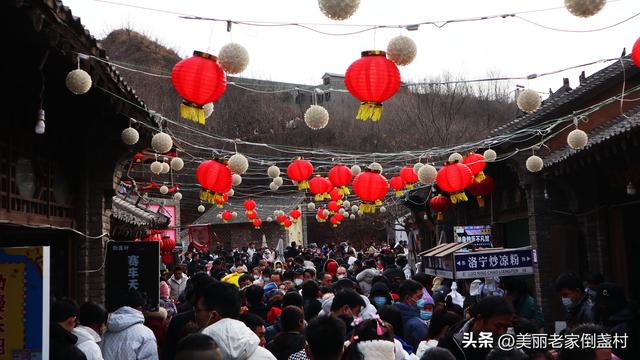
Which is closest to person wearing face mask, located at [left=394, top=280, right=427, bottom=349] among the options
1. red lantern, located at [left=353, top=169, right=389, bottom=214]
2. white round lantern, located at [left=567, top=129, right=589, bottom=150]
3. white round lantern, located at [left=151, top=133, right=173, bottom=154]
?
red lantern, located at [left=353, top=169, right=389, bottom=214]

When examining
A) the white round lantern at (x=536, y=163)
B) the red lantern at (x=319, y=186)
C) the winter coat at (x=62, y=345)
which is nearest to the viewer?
the winter coat at (x=62, y=345)

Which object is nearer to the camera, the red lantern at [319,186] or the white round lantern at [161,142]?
the white round lantern at [161,142]

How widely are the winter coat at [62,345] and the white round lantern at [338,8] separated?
3773 mm

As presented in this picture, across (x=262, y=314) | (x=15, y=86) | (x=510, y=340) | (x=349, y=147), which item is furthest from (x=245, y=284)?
(x=349, y=147)

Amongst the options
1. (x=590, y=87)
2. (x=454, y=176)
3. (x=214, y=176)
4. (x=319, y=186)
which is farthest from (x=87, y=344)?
(x=590, y=87)

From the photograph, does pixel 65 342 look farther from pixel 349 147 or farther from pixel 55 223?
pixel 349 147

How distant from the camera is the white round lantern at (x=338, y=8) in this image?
6.18 metres

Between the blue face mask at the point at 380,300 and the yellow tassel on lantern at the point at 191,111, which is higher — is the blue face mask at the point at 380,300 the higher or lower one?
the lower one

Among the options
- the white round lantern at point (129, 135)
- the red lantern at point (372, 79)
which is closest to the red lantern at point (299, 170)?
the white round lantern at point (129, 135)

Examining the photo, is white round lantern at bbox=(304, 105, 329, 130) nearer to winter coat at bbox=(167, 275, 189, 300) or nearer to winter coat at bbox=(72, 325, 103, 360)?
winter coat at bbox=(72, 325, 103, 360)

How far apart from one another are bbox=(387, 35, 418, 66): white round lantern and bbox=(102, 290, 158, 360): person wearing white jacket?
3895mm

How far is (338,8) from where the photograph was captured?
20.3 ft

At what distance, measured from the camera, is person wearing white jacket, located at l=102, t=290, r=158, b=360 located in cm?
579

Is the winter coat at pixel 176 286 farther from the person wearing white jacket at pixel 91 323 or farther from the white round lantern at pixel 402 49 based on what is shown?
the white round lantern at pixel 402 49
